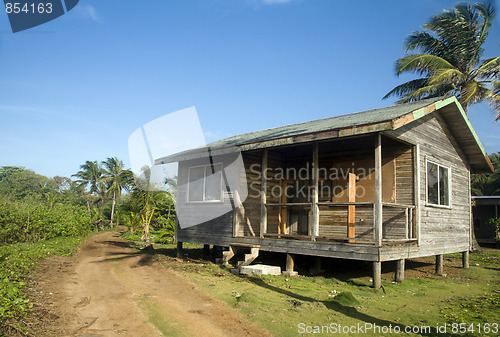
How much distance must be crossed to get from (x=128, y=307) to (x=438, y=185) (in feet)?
32.4

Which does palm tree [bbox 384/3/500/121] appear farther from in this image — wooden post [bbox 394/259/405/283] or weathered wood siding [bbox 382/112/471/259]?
wooden post [bbox 394/259/405/283]

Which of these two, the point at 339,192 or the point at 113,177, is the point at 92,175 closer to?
the point at 113,177

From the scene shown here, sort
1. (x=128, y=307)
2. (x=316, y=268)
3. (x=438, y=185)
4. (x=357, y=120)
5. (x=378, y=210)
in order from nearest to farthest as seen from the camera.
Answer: (x=128, y=307)
(x=378, y=210)
(x=357, y=120)
(x=316, y=268)
(x=438, y=185)

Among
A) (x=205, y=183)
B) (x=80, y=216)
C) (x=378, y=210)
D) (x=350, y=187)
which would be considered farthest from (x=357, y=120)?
(x=80, y=216)

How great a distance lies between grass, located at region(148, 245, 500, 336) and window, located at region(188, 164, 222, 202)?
9.40 feet

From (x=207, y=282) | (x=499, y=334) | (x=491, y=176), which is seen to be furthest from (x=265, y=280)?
(x=491, y=176)

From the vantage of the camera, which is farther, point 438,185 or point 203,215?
point 203,215

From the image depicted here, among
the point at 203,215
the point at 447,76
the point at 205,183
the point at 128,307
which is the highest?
the point at 447,76

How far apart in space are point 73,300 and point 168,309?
2.12 m

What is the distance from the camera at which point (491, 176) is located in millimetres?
37000

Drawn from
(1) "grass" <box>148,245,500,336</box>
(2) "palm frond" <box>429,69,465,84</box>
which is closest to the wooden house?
(1) "grass" <box>148,245,500,336</box>

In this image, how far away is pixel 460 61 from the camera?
22375 mm

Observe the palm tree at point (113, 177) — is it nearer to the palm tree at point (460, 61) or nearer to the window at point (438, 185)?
the palm tree at point (460, 61)

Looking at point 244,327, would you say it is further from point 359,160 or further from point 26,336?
point 359,160
